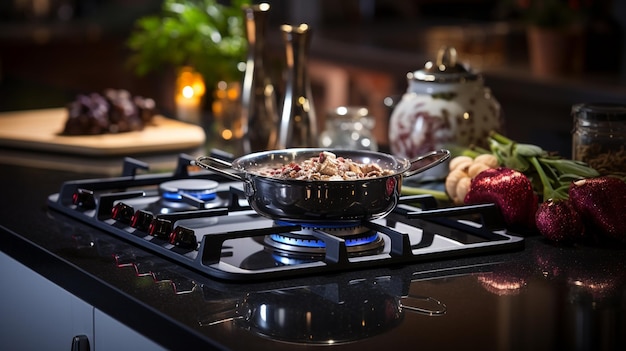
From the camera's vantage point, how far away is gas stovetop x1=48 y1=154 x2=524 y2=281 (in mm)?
1168

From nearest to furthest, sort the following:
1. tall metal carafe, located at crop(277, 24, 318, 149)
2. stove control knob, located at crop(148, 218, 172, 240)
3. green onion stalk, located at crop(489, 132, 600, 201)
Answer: stove control knob, located at crop(148, 218, 172, 240) → green onion stalk, located at crop(489, 132, 600, 201) → tall metal carafe, located at crop(277, 24, 318, 149)

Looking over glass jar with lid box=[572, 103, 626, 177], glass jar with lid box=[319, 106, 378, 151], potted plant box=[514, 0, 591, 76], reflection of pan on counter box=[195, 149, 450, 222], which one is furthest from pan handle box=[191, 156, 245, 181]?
potted plant box=[514, 0, 591, 76]

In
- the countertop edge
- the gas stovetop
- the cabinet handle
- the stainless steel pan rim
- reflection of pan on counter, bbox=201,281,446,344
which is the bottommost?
the cabinet handle

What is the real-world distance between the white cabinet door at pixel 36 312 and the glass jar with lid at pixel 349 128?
706mm

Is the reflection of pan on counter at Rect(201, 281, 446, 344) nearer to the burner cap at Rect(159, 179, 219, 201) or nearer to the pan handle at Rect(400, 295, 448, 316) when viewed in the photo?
the pan handle at Rect(400, 295, 448, 316)

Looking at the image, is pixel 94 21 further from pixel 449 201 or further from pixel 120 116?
pixel 449 201

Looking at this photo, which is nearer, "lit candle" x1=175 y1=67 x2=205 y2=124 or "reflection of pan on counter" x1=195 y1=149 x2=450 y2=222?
"reflection of pan on counter" x1=195 y1=149 x2=450 y2=222

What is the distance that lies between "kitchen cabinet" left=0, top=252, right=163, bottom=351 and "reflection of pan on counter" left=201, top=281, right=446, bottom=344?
0.36 ft

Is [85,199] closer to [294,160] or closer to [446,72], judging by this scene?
[294,160]

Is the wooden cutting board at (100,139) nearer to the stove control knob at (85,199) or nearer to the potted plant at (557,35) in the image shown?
Result: the stove control knob at (85,199)

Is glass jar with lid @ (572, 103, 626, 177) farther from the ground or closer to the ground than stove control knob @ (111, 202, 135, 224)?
farther from the ground

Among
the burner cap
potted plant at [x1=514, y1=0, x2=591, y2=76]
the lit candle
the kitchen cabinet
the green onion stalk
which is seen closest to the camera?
the kitchen cabinet

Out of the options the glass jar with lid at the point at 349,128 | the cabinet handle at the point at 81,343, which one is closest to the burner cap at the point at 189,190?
the cabinet handle at the point at 81,343

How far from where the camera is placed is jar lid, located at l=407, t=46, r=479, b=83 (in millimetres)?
1651
